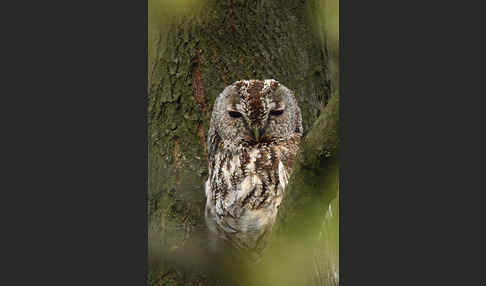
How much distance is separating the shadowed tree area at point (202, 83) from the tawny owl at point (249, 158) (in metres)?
0.06

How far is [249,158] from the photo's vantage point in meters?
3.00

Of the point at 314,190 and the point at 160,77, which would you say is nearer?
the point at 314,190

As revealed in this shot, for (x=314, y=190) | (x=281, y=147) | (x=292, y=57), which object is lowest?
(x=314, y=190)

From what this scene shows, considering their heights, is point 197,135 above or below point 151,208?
above

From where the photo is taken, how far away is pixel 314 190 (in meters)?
2.38

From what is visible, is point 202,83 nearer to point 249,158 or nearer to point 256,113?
point 256,113

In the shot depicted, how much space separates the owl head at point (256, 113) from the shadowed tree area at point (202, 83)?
6 centimetres

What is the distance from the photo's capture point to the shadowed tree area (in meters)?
2.82

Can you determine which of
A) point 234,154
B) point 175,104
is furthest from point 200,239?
point 175,104

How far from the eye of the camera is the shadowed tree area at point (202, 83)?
9.25 ft

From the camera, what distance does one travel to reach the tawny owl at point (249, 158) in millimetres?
2850

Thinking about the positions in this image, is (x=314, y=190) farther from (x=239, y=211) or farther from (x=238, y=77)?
(x=238, y=77)

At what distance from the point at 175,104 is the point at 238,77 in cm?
39

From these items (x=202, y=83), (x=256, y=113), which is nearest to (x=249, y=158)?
(x=256, y=113)
